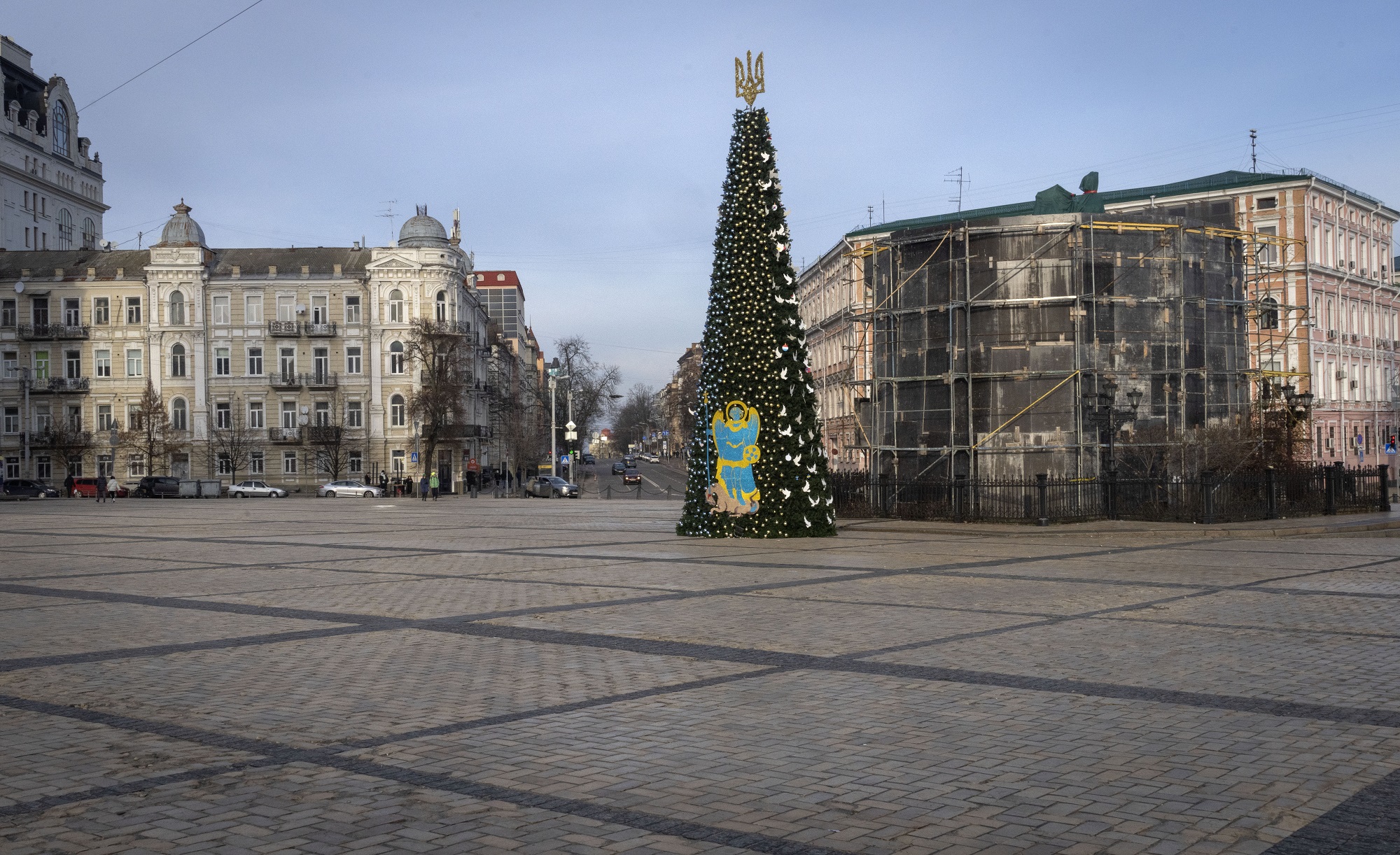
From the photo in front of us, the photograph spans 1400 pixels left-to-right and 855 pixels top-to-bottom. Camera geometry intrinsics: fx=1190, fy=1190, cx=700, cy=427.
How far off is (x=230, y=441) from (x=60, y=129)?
3508cm

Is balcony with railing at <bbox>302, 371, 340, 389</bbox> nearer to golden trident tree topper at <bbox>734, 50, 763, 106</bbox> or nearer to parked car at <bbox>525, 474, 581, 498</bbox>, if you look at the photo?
parked car at <bbox>525, 474, 581, 498</bbox>

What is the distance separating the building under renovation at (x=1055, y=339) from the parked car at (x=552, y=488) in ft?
90.9

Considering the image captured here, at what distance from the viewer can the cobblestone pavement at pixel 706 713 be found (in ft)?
18.3

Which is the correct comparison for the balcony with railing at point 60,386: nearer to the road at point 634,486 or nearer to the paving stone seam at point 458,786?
the road at point 634,486

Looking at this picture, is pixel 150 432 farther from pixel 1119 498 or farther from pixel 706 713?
pixel 706 713

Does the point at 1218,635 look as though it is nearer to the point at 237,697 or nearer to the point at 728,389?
the point at 237,697

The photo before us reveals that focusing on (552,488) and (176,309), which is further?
(176,309)

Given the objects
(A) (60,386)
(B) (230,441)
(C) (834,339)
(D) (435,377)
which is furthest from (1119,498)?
(A) (60,386)

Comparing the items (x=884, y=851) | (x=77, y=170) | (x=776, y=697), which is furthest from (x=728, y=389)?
(x=77, y=170)

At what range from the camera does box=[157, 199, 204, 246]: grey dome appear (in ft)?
243

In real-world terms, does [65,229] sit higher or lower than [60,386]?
higher

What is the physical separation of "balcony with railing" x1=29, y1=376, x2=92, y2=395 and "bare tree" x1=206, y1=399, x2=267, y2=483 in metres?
7.70

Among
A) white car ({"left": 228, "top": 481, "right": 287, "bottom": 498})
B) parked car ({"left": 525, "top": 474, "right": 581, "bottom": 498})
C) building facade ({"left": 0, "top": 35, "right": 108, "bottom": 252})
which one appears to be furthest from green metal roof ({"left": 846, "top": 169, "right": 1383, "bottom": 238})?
building facade ({"left": 0, "top": 35, "right": 108, "bottom": 252})

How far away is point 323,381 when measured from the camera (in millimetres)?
72562
